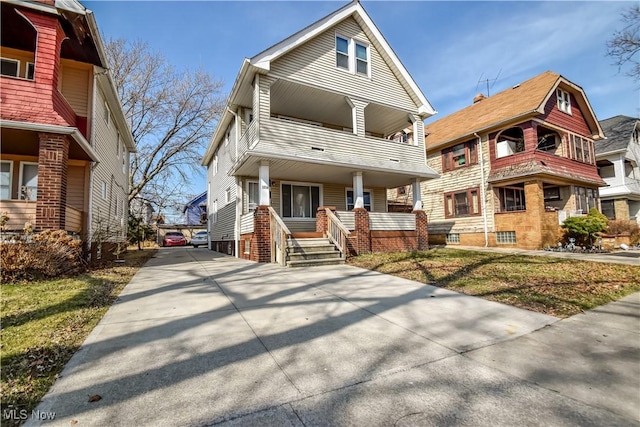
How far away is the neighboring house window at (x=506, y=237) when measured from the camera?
1537 cm

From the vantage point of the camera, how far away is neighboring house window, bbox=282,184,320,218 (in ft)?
44.8

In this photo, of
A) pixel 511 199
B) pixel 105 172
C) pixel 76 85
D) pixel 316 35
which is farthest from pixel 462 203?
pixel 76 85

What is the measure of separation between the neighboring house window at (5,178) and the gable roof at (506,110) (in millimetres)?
20173

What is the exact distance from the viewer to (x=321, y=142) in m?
11.6

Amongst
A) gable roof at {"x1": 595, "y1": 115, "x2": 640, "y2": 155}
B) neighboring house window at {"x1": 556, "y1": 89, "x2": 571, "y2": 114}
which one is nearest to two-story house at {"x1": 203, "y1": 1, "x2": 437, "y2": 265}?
neighboring house window at {"x1": 556, "y1": 89, "x2": 571, "y2": 114}

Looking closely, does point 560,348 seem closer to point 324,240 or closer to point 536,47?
point 324,240

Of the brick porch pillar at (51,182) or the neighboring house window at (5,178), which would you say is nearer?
the brick porch pillar at (51,182)

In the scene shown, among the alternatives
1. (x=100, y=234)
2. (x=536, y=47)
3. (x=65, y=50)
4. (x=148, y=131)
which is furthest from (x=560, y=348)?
(x=148, y=131)

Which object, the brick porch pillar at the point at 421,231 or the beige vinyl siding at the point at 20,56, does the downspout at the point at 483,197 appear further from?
the beige vinyl siding at the point at 20,56

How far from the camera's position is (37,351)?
9.89 feet

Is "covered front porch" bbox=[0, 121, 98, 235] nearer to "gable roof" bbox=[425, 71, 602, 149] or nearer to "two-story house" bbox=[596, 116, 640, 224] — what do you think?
"gable roof" bbox=[425, 71, 602, 149]

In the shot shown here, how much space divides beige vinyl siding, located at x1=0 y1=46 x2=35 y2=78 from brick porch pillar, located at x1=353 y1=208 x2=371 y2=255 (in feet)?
39.5

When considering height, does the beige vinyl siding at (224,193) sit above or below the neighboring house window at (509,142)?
below

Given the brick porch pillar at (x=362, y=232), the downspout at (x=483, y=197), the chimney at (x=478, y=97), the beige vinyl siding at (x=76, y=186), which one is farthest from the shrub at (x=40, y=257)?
the chimney at (x=478, y=97)
